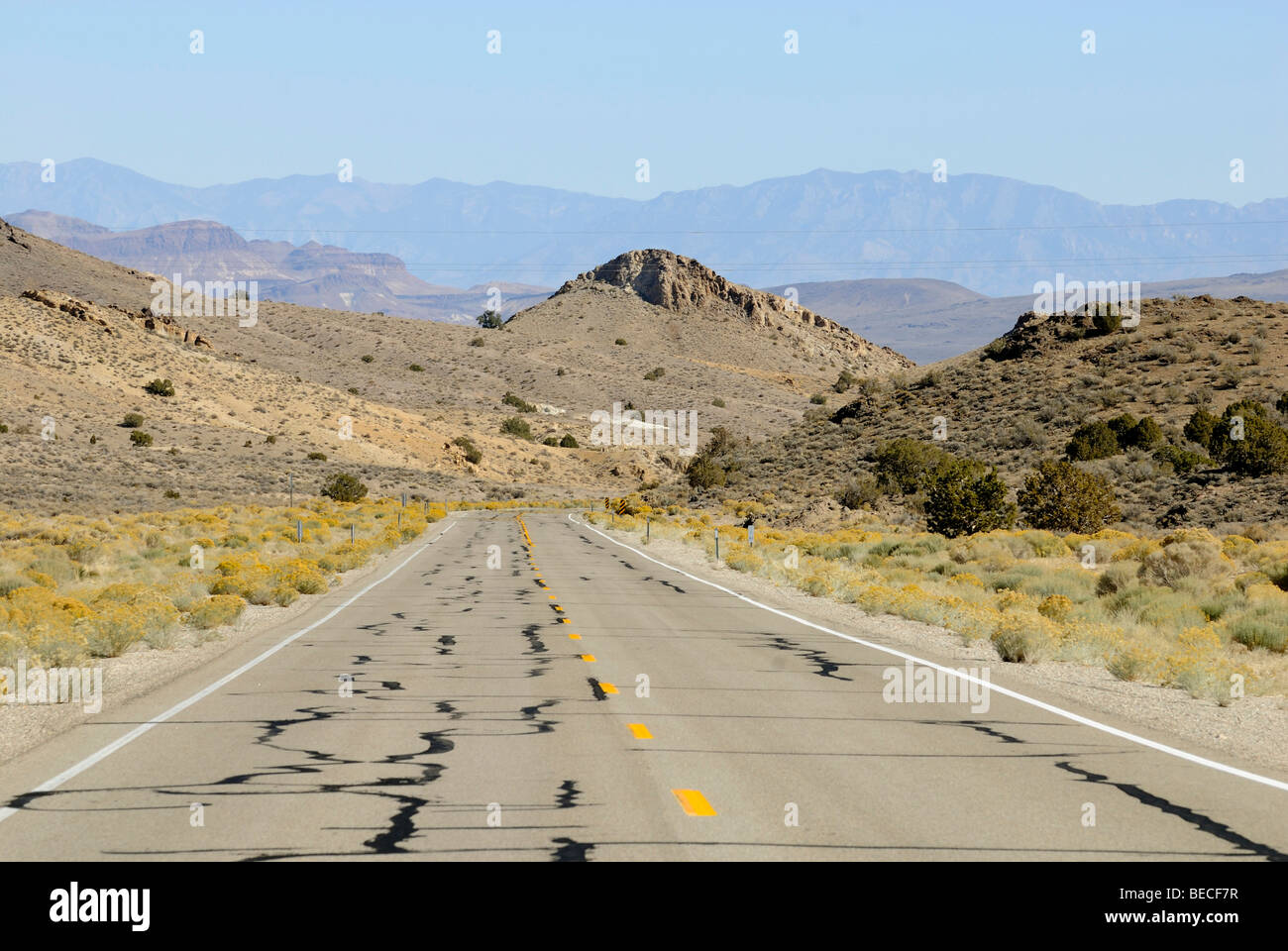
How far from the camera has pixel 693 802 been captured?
23.6ft

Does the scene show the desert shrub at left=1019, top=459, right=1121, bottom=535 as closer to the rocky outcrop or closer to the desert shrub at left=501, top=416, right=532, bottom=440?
the desert shrub at left=501, top=416, right=532, bottom=440

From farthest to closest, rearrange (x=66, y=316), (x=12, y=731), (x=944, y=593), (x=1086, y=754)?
(x=66, y=316) < (x=944, y=593) < (x=12, y=731) < (x=1086, y=754)

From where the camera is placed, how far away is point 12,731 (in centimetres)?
987

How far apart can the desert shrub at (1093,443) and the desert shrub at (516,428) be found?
58.8 m

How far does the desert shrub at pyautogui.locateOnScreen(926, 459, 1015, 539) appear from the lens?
36812 mm

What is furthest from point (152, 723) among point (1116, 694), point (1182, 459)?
point (1182, 459)

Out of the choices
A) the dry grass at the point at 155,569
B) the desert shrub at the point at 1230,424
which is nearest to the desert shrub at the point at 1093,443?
the desert shrub at the point at 1230,424

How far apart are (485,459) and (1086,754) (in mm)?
87149

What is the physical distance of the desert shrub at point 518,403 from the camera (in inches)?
4441

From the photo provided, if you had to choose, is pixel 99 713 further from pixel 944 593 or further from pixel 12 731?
pixel 944 593

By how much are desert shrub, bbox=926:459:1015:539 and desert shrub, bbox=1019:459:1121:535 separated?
867 mm

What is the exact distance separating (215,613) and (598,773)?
10793 millimetres

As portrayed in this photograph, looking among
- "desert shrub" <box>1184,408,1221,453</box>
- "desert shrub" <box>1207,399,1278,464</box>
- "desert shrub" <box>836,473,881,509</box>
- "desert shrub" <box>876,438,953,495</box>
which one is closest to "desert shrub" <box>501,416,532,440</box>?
"desert shrub" <box>876,438,953,495</box>
